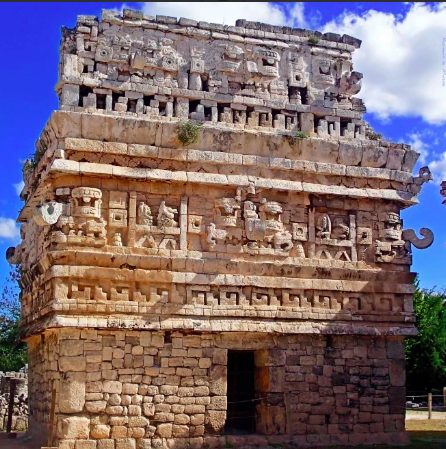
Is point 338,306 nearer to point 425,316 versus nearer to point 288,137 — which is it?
point 288,137

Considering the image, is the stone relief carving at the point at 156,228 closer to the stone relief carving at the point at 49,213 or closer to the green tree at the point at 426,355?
the stone relief carving at the point at 49,213

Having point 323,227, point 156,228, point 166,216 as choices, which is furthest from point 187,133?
point 323,227

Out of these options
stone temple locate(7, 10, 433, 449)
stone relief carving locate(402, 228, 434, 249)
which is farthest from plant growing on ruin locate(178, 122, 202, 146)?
stone relief carving locate(402, 228, 434, 249)

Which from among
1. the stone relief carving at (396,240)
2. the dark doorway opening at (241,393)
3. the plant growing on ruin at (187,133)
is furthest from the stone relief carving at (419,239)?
the plant growing on ruin at (187,133)

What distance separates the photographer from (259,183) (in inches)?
557

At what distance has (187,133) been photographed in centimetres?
1368

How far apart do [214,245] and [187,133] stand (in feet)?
7.31

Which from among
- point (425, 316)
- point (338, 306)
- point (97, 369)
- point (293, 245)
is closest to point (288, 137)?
point (293, 245)

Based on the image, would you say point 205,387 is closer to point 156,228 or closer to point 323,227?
point 156,228

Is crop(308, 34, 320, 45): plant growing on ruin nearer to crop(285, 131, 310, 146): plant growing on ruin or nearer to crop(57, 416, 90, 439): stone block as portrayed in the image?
crop(285, 131, 310, 146): plant growing on ruin

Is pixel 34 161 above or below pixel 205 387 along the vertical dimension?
above

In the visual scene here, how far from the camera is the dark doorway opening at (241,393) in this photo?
14.0 metres

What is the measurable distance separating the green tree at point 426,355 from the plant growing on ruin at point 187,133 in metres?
19.9

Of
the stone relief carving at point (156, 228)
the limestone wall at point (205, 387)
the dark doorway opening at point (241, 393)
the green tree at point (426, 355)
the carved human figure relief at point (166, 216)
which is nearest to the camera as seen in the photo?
the limestone wall at point (205, 387)
